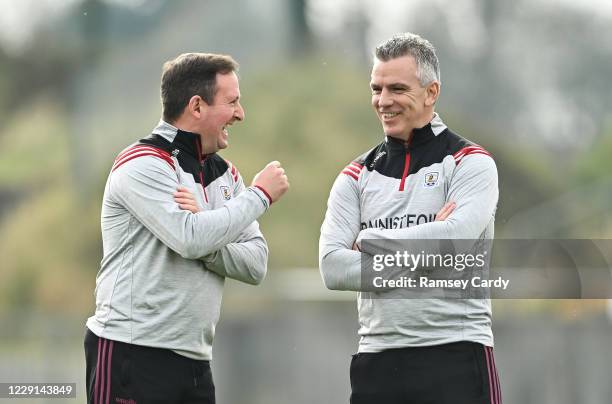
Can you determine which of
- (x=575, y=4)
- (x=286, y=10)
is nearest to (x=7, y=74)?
(x=286, y=10)

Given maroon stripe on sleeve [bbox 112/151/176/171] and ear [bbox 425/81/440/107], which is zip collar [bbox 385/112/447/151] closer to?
ear [bbox 425/81/440/107]

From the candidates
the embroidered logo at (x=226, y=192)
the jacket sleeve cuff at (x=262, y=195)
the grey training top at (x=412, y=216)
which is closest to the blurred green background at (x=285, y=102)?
the embroidered logo at (x=226, y=192)

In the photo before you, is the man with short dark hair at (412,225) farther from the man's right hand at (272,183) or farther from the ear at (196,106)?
the ear at (196,106)

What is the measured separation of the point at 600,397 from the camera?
749 cm

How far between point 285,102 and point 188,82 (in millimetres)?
18459

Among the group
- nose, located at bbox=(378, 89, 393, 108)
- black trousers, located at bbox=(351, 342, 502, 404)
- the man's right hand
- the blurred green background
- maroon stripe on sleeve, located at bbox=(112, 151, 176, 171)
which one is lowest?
black trousers, located at bbox=(351, 342, 502, 404)

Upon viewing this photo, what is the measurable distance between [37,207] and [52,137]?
153 cm

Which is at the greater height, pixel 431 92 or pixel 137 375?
pixel 431 92

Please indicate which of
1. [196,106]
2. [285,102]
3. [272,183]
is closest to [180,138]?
[196,106]

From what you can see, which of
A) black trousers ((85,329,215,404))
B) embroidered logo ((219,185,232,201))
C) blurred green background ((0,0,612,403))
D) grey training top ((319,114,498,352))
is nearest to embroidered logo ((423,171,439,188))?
grey training top ((319,114,498,352))

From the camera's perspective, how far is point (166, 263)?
12.8ft

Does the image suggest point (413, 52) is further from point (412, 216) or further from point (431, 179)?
point (412, 216)

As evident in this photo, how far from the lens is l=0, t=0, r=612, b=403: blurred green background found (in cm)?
2083

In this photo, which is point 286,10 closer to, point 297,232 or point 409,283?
point 297,232
